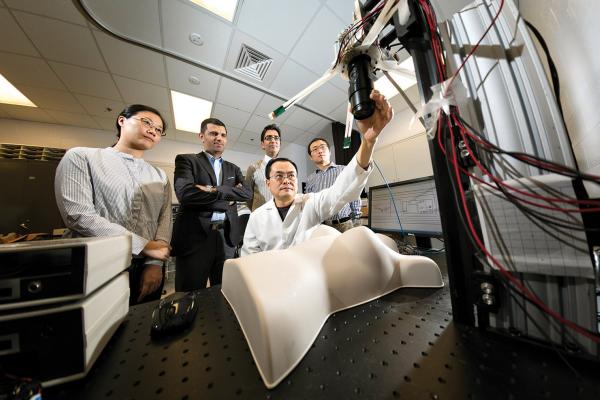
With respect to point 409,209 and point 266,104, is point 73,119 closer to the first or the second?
point 266,104

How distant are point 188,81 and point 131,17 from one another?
2.04 ft

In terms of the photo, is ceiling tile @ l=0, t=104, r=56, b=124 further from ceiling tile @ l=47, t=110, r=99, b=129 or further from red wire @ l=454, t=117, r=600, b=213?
red wire @ l=454, t=117, r=600, b=213

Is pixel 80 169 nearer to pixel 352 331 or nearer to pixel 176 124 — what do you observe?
pixel 352 331

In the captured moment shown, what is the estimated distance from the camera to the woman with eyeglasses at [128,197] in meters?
0.76

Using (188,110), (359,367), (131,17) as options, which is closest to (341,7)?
(131,17)

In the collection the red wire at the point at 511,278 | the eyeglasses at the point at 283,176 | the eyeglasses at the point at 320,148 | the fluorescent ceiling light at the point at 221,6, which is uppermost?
the fluorescent ceiling light at the point at 221,6

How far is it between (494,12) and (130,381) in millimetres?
846

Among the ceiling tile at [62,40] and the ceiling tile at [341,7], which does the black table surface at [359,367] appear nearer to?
the ceiling tile at [341,7]

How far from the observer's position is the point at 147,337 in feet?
1.17

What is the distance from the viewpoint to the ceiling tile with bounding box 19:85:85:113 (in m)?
2.12

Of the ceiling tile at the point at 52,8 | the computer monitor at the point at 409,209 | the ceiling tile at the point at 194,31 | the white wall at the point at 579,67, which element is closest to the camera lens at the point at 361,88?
the white wall at the point at 579,67

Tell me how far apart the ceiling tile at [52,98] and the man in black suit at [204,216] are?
2330mm

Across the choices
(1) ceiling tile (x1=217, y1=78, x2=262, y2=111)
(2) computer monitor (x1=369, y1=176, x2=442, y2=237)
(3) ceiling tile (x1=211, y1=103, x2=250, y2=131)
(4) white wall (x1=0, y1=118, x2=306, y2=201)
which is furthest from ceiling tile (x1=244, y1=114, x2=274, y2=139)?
(2) computer monitor (x1=369, y1=176, x2=442, y2=237)

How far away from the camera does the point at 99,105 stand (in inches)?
93.7
